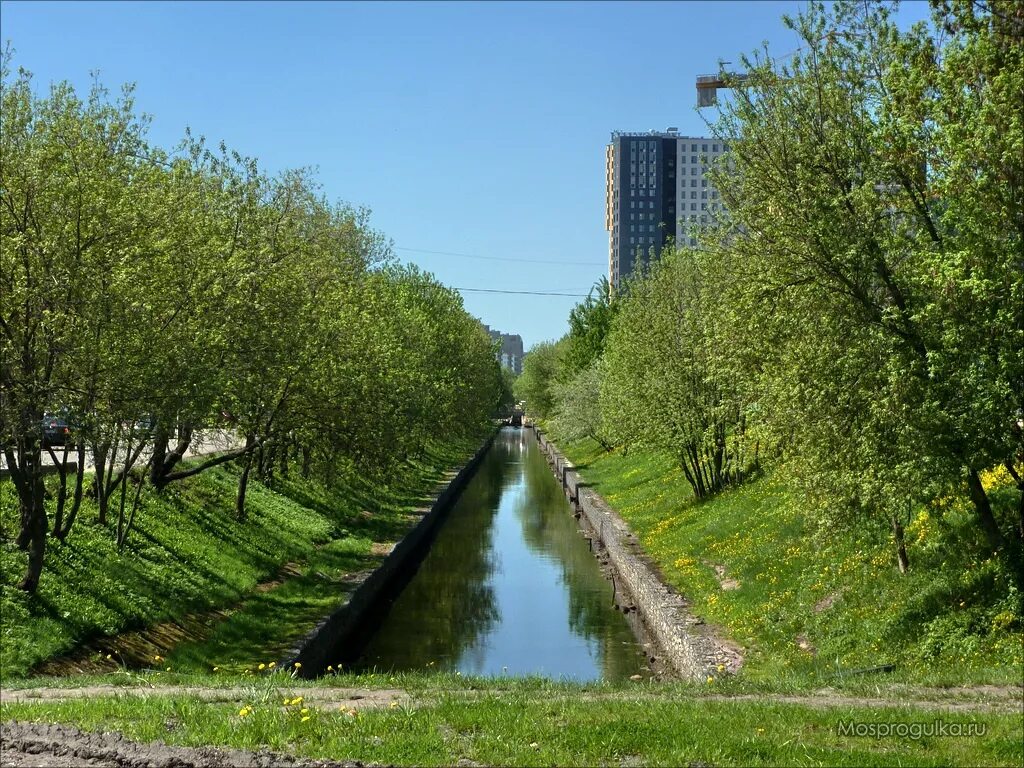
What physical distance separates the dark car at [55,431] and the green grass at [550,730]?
670 cm

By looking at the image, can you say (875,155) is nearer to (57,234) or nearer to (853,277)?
(853,277)

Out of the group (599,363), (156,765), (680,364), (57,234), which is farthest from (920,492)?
(599,363)

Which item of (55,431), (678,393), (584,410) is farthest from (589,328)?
(55,431)

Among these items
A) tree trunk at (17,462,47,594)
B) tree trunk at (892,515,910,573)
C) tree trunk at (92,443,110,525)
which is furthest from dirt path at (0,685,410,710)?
tree trunk at (892,515,910,573)

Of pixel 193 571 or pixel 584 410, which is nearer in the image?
pixel 193 571

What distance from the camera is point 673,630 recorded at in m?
20.3

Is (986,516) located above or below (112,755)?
above

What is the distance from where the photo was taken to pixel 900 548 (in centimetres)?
1716

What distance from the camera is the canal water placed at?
21.8 m

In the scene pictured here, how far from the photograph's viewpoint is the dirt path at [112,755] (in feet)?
28.0

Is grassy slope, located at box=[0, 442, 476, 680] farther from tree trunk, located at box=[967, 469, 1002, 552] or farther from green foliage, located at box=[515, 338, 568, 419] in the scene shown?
green foliage, located at box=[515, 338, 568, 419]

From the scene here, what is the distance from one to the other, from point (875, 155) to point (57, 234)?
12933mm

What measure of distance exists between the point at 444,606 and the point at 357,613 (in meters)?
4.21

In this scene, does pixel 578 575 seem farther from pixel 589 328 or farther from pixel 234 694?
pixel 589 328
